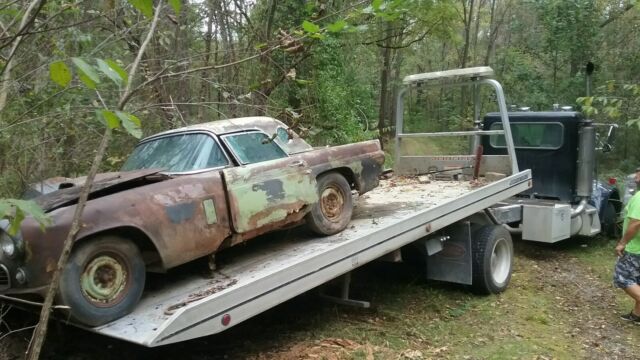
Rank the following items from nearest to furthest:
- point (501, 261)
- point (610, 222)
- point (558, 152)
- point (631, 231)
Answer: point (631, 231) < point (501, 261) < point (558, 152) < point (610, 222)

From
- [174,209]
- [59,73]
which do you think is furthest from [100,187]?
[59,73]

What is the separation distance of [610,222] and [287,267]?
24.8ft

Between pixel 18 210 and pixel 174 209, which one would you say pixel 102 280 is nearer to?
pixel 174 209

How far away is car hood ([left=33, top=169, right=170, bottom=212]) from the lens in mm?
3779

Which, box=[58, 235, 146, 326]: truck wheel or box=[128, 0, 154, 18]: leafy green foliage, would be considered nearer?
box=[128, 0, 154, 18]: leafy green foliage

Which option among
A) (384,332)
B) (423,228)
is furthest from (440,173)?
(384,332)

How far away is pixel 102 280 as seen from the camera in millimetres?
3721

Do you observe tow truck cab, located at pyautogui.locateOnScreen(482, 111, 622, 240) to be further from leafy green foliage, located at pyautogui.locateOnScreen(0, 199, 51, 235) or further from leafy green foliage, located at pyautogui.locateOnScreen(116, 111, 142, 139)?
leafy green foliage, located at pyautogui.locateOnScreen(0, 199, 51, 235)

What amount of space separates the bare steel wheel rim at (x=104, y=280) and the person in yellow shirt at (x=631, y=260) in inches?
207

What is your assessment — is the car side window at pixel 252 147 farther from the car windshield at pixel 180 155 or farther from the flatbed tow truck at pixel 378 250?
the flatbed tow truck at pixel 378 250

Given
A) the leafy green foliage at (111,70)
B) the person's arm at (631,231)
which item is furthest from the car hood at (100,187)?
the person's arm at (631,231)

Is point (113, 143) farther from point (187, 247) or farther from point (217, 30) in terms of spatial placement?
point (187, 247)

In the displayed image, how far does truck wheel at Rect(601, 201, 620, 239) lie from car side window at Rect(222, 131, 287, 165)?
6814mm

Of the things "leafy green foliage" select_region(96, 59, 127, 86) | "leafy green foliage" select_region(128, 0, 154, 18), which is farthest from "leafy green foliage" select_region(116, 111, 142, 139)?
"leafy green foliage" select_region(128, 0, 154, 18)
